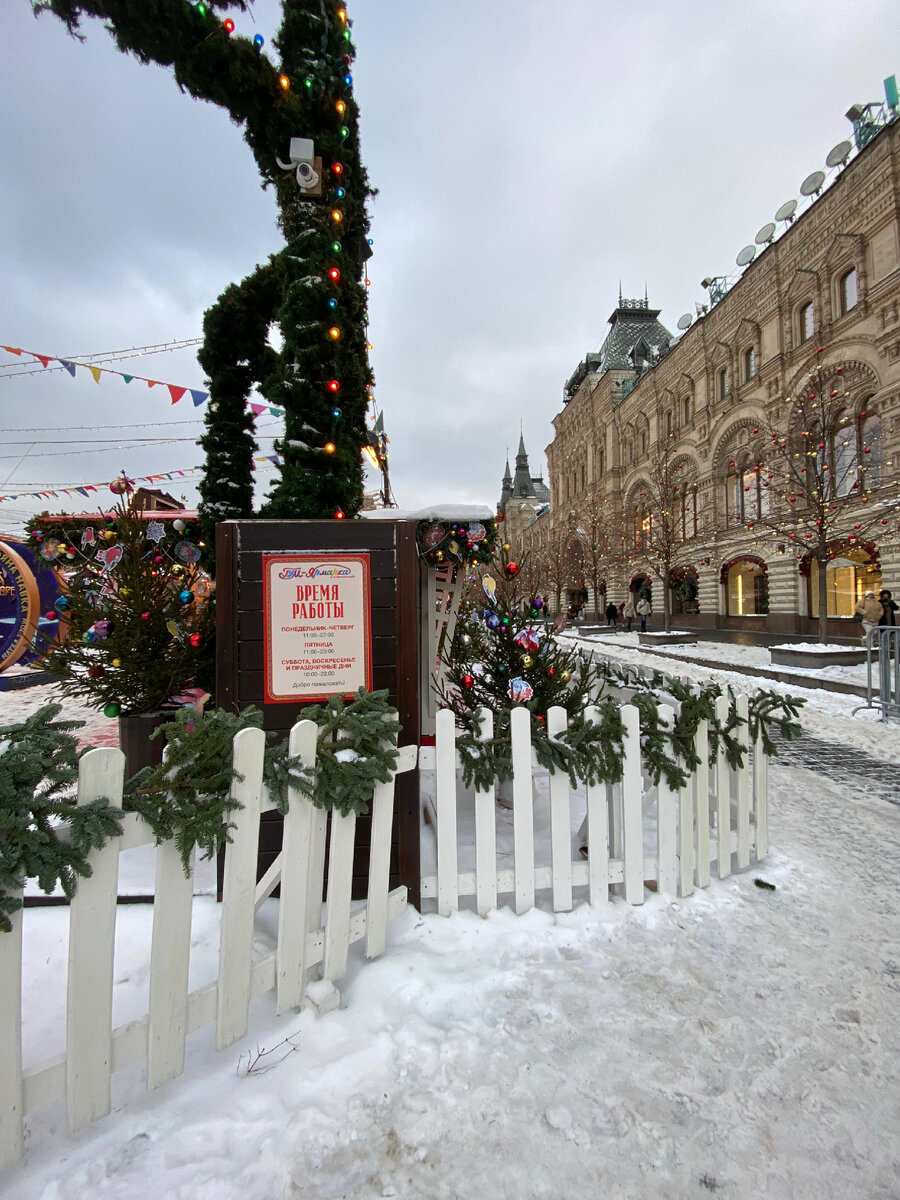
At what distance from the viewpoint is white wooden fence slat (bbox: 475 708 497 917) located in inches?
101

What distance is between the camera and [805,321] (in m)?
21.1

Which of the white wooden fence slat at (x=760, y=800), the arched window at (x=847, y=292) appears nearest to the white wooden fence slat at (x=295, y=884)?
the white wooden fence slat at (x=760, y=800)

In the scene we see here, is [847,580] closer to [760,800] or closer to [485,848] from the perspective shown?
[760,800]

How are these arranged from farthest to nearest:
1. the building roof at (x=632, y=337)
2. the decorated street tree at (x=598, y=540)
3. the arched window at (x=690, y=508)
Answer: the building roof at (x=632, y=337) → the decorated street tree at (x=598, y=540) → the arched window at (x=690, y=508)

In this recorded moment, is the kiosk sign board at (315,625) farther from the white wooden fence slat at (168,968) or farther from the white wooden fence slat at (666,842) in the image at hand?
the white wooden fence slat at (666,842)

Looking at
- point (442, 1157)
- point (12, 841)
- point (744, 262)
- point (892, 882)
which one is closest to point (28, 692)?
point (12, 841)

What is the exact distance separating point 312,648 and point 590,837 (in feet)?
5.74

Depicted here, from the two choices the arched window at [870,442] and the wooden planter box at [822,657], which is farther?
the arched window at [870,442]

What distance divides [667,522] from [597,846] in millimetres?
20841

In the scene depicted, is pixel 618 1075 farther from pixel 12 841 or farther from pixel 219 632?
pixel 219 632

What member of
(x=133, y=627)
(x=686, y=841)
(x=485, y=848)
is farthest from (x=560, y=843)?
(x=133, y=627)


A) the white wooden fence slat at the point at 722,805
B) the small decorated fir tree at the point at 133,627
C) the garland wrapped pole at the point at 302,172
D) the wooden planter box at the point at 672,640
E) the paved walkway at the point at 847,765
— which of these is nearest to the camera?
the white wooden fence slat at the point at 722,805

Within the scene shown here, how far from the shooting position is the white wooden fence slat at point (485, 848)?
101 inches

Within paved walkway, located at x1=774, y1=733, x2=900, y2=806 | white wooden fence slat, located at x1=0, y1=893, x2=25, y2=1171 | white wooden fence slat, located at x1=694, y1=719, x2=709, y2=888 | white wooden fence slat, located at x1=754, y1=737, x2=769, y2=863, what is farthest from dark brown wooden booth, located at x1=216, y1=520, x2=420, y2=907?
paved walkway, located at x1=774, y1=733, x2=900, y2=806
